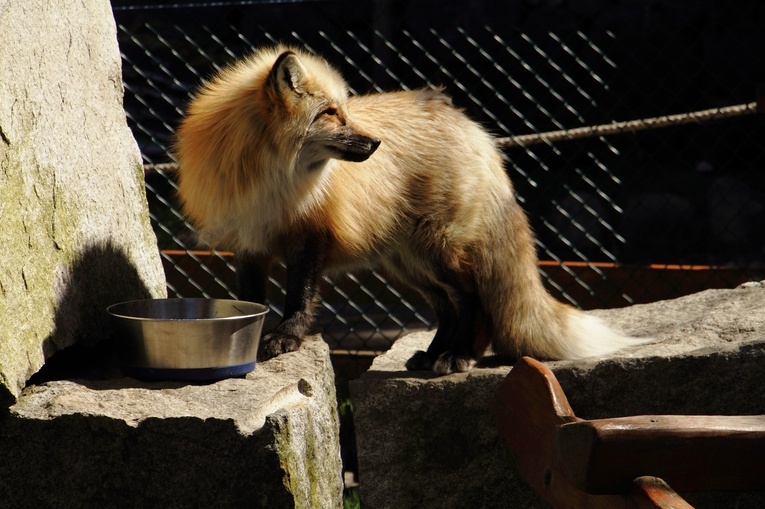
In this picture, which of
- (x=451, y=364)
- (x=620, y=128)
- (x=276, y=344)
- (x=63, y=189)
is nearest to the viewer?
(x=63, y=189)

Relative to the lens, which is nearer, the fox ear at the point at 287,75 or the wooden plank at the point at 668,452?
the wooden plank at the point at 668,452

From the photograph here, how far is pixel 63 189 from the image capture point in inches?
101

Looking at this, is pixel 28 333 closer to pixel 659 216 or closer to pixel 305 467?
pixel 305 467

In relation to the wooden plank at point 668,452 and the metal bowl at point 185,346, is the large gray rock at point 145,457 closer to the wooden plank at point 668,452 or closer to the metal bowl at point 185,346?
the metal bowl at point 185,346

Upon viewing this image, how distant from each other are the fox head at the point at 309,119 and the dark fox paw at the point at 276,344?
1.91 ft

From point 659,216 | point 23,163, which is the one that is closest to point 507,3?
point 659,216

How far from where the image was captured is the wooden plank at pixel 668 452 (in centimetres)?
167

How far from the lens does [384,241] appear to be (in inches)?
133

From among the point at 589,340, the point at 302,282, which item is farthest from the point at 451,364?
the point at 302,282

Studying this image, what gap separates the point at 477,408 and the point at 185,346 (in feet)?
3.77

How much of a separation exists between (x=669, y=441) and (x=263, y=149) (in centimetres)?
182

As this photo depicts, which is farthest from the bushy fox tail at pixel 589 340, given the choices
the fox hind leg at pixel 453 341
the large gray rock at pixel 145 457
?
the large gray rock at pixel 145 457

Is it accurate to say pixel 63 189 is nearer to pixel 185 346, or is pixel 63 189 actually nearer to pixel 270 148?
pixel 185 346

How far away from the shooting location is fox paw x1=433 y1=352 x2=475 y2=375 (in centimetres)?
322
